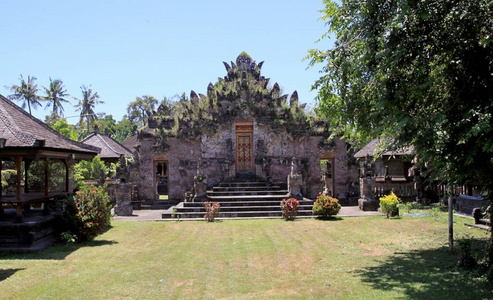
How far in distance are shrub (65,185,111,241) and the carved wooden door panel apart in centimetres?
1156

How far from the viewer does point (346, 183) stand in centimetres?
2530

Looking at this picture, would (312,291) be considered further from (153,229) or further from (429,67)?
(153,229)

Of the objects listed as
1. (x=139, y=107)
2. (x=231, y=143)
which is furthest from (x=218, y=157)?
(x=139, y=107)

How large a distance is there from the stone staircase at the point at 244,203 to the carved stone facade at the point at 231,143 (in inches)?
60.7

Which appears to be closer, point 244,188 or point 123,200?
point 123,200

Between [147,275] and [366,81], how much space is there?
21.5 ft

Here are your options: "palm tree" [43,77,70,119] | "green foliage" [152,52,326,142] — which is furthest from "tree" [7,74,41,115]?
"green foliage" [152,52,326,142]

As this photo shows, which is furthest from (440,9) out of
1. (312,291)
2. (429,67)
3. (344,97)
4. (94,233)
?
(94,233)

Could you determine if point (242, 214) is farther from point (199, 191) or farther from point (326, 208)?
point (326, 208)

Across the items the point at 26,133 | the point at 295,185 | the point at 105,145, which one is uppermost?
A: the point at 105,145

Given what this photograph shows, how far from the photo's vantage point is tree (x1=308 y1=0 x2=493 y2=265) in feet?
23.1

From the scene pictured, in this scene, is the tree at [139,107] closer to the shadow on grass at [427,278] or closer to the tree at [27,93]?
the tree at [27,93]

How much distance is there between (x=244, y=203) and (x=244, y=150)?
5.03 metres

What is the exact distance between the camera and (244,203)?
65.1 feet
